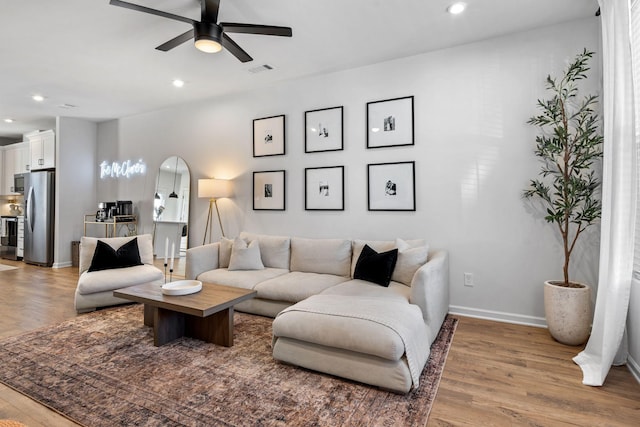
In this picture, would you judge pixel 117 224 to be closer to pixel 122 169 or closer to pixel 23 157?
pixel 122 169

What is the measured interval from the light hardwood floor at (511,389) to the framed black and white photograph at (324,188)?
1.97 m

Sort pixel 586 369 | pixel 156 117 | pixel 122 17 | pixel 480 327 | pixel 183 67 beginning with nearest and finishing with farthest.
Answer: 1. pixel 586 369
2. pixel 122 17
3. pixel 480 327
4. pixel 183 67
5. pixel 156 117

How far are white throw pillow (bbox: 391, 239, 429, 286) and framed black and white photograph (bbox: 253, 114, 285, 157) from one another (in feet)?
7.28

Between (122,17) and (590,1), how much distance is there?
13.3 ft

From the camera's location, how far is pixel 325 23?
3088 millimetres

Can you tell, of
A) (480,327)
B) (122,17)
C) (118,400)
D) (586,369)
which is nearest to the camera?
(118,400)

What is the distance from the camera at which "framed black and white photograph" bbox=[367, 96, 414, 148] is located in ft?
12.3

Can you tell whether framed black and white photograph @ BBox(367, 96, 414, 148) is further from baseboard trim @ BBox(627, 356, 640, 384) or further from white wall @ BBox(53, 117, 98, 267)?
white wall @ BBox(53, 117, 98, 267)

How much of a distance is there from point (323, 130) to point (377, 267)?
6.41 ft

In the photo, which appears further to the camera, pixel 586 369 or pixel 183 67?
pixel 183 67

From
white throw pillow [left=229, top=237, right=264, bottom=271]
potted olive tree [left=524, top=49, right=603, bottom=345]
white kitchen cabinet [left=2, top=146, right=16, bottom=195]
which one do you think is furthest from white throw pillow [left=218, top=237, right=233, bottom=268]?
white kitchen cabinet [left=2, top=146, right=16, bottom=195]

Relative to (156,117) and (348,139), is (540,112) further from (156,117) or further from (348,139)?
(156,117)

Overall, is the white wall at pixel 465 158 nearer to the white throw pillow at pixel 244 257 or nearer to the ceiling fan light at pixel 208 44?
the white throw pillow at pixel 244 257

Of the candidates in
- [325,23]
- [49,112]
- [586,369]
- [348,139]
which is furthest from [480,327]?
[49,112]
